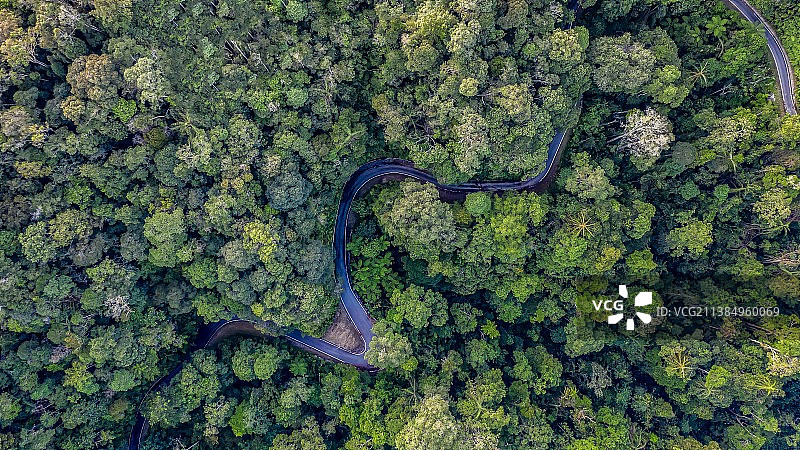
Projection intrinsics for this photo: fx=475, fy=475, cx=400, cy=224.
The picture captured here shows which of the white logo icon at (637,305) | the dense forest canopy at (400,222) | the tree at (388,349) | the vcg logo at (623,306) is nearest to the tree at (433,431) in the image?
the dense forest canopy at (400,222)

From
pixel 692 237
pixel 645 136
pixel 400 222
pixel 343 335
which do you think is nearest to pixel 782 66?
pixel 645 136

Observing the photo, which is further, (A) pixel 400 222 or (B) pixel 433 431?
(A) pixel 400 222

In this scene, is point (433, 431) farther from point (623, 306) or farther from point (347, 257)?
point (623, 306)

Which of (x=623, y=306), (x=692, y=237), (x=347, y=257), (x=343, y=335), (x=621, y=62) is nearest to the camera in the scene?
(x=621, y=62)

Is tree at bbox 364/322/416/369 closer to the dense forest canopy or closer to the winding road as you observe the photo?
the dense forest canopy

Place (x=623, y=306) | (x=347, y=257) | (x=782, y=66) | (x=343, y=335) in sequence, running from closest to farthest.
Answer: (x=782, y=66)
(x=623, y=306)
(x=343, y=335)
(x=347, y=257)

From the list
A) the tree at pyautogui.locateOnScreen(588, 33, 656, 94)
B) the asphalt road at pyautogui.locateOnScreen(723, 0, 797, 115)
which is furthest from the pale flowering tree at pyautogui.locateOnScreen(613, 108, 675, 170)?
the asphalt road at pyautogui.locateOnScreen(723, 0, 797, 115)

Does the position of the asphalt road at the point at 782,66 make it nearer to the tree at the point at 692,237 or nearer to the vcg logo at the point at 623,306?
the tree at the point at 692,237
